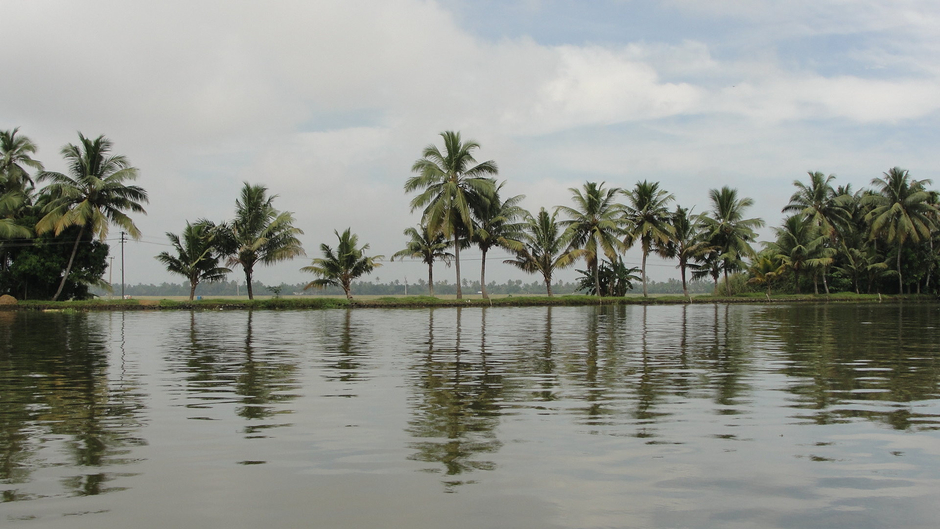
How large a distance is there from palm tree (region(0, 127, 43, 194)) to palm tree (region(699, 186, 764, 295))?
42.1 meters

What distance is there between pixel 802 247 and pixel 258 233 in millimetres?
36553

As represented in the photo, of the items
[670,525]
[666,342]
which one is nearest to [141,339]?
[666,342]

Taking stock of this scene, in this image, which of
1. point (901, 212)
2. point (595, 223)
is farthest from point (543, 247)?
point (901, 212)

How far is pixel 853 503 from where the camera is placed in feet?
12.1

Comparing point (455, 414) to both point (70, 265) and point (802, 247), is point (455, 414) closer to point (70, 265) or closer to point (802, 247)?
point (70, 265)

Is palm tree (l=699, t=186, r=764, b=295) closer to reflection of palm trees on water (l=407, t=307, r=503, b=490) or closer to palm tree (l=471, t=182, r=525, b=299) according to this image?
palm tree (l=471, t=182, r=525, b=299)

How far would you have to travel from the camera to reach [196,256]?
38500mm

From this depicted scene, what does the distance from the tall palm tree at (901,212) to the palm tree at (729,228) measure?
338 inches

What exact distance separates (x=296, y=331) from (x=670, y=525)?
1624 cm

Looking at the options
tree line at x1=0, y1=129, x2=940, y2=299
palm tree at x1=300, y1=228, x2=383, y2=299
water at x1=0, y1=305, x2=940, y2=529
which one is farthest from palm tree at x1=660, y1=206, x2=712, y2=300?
water at x1=0, y1=305, x2=940, y2=529

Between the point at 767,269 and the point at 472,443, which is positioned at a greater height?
the point at 767,269

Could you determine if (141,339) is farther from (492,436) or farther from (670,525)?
(670,525)

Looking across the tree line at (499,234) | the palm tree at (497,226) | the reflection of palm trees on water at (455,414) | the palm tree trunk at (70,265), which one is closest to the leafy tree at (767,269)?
the tree line at (499,234)

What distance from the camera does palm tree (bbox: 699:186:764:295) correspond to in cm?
4691
